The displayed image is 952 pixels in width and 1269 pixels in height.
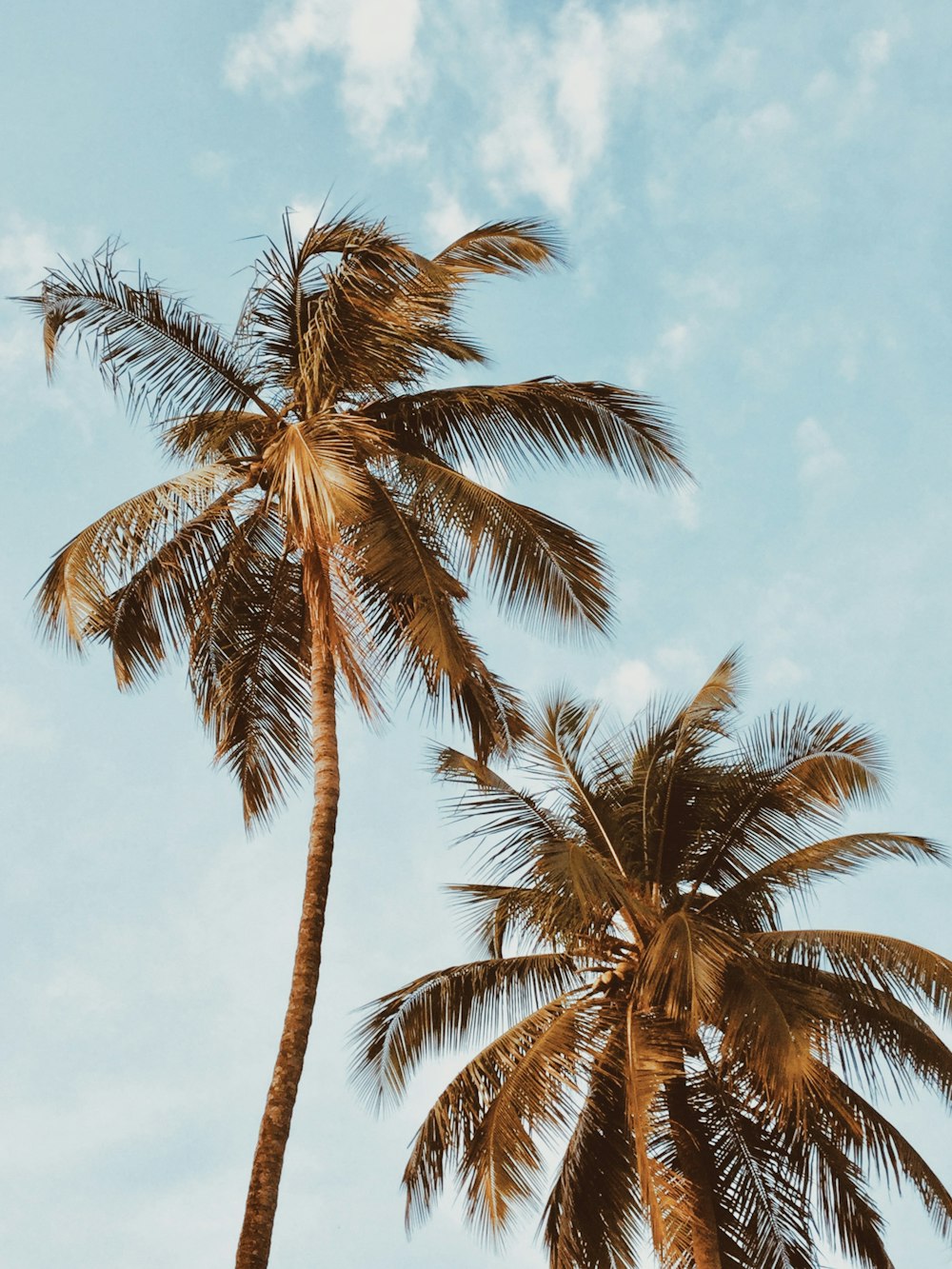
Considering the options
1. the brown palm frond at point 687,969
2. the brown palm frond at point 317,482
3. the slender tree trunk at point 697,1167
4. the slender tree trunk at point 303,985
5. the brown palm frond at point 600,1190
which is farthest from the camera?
the brown palm frond at point 600,1190

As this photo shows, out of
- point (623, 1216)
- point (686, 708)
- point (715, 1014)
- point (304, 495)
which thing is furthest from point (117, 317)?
point (623, 1216)

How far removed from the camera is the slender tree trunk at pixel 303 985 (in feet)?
29.1

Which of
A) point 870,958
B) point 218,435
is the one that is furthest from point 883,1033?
point 218,435

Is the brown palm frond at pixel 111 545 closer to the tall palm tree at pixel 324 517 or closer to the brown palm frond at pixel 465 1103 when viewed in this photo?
the tall palm tree at pixel 324 517

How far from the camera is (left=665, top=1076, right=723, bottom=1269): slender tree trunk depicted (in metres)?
12.1

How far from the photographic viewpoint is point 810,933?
13.3 m

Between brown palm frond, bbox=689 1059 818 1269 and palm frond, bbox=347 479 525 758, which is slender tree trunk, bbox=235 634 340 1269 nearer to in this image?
palm frond, bbox=347 479 525 758

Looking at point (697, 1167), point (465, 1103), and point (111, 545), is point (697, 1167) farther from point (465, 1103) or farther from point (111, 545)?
point (111, 545)

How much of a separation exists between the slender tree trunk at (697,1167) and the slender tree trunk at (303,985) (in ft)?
13.9

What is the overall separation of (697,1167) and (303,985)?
4.64m

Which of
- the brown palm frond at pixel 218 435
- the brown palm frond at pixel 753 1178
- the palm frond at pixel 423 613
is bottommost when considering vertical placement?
the brown palm frond at pixel 753 1178

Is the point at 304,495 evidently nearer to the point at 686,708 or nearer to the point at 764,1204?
the point at 686,708

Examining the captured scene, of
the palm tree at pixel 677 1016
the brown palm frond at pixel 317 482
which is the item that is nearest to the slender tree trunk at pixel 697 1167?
the palm tree at pixel 677 1016

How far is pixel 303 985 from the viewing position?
33.4 ft
